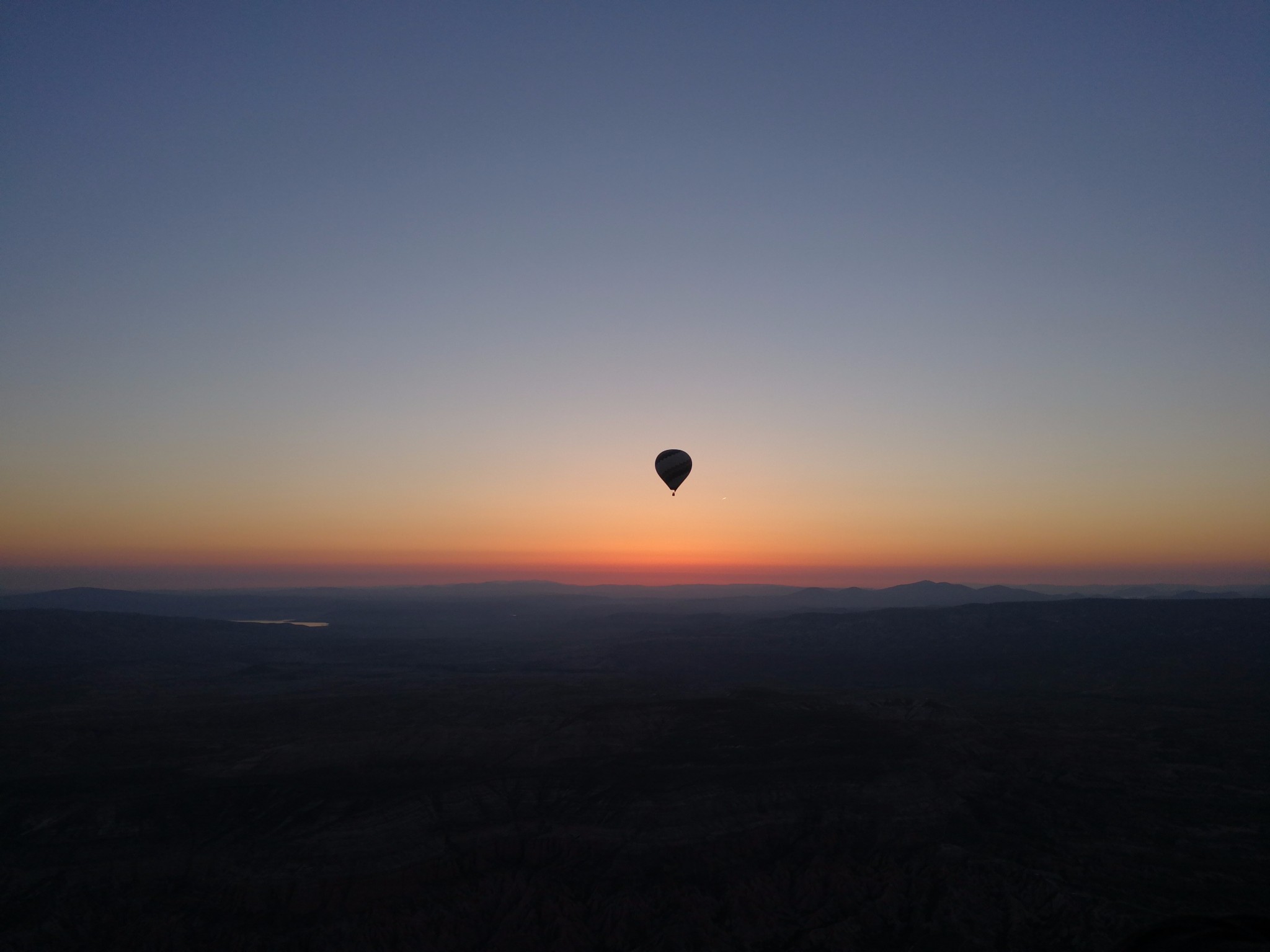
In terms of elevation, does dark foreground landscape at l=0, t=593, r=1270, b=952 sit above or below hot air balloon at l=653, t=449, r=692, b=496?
below

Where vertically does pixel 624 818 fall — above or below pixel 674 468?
below

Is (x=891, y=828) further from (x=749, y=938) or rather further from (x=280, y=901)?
(x=280, y=901)

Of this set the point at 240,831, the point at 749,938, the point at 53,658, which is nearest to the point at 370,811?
the point at 240,831

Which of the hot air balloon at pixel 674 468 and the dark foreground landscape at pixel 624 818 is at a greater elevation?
the hot air balloon at pixel 674 468

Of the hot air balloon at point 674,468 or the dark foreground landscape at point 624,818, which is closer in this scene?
the dark foreground landscape at point 624,818

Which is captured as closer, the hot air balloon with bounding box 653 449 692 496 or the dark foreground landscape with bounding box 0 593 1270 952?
the dark foreground landscape with bounding box 0 593 1270 952
